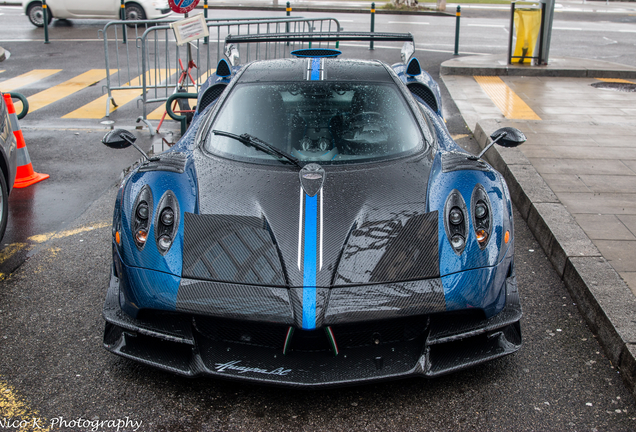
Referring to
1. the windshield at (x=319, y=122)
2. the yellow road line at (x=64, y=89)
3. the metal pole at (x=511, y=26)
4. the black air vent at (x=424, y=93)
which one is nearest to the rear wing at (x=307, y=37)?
the black air vent at (x=424, y=93)

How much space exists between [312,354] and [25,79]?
10.7 meters

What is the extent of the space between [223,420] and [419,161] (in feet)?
5.92

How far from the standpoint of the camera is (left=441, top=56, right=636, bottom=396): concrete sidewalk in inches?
144

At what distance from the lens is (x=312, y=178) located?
3.28 m

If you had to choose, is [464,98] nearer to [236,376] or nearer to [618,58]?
[618,58]

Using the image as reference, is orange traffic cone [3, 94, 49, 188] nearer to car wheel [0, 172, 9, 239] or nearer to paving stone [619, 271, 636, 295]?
car wheel [0, 172, 9, 239]

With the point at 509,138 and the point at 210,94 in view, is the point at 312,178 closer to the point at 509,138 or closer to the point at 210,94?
the point at 509,138

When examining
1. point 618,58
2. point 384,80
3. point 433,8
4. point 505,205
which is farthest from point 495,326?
point 433,8

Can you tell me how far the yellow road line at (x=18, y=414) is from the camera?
106 inches

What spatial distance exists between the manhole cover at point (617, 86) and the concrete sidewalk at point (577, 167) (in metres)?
0.02

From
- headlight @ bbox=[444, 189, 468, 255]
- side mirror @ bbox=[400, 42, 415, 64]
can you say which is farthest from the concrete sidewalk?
side mirror @ bbox=[400, 42, 415, 64]

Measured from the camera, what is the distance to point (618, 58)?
1444cm

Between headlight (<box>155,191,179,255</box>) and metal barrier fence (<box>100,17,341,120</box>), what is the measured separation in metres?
5.53

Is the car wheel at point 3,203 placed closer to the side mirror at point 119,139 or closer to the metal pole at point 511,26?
the side mirror at point 119,139
